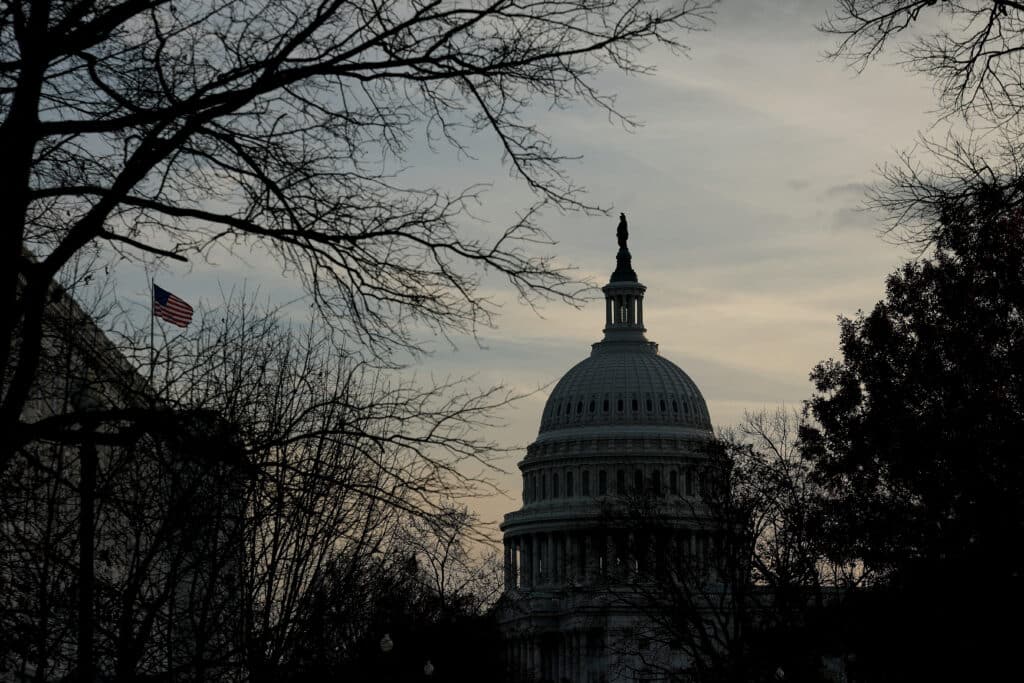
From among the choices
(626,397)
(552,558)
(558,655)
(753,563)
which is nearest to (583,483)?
(552,558)

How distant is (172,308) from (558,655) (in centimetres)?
14298

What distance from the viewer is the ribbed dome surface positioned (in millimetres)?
189375

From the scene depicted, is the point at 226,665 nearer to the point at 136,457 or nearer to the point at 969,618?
the point at 136,457

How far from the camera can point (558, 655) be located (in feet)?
552

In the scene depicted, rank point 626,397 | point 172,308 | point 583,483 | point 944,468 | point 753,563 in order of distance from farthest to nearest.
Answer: point 626,397 < point 583,483 < point 753,563 < point 944,468 < point 172,308

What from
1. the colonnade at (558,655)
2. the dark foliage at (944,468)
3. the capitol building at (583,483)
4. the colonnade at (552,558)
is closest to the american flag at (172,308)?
the dark foliage at (944,468)

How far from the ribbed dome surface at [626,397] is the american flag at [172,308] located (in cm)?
15965

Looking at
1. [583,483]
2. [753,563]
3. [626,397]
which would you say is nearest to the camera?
[753,563]

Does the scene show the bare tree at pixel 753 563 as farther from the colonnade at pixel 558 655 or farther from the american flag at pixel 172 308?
the colonnade at pixel 558 655

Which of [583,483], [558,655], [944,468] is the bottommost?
[944,468]

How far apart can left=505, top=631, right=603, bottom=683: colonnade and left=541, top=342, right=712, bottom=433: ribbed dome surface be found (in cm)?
2938

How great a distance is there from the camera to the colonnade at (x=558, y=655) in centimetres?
16225

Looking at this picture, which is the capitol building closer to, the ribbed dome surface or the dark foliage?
the ribbed dome surface

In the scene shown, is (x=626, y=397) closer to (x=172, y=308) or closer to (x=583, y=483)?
(x=583, y=483)
